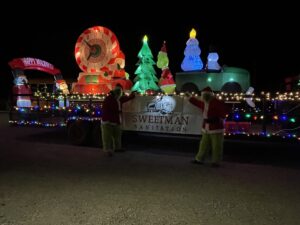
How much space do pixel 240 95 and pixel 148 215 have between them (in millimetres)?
5940

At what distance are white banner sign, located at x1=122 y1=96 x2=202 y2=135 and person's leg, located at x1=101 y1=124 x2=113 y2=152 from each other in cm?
113

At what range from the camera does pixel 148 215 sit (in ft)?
17.2

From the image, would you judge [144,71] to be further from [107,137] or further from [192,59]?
[107,137]

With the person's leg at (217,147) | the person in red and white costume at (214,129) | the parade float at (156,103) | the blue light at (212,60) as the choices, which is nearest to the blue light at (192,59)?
the parade float at (156,103)

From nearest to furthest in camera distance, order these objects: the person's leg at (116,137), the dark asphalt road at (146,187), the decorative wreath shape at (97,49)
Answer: the dark asphalt road at (146,187) < the person's leg at (116,137) < the decorative wreath shape at (97,49)

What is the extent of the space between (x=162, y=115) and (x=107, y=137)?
1716 mm

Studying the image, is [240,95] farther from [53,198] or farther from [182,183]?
[53,198]

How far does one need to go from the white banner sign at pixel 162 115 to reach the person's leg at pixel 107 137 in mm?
1131

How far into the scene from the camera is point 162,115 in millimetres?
10844

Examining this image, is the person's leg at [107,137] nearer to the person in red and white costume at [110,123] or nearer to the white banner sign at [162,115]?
the person in red and white costume at [110,123]

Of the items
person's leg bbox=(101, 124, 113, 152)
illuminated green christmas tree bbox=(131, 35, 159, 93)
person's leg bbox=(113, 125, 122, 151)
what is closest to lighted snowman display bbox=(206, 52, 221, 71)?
illuminated green christmas tree bbox=(131, 35, 159, 93)

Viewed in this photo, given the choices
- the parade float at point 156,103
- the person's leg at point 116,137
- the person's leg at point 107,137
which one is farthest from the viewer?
the person's leg at point 116,137

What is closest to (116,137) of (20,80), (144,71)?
(20,80)

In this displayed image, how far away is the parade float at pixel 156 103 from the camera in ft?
34.2
